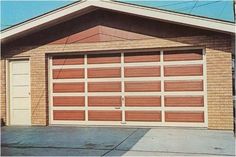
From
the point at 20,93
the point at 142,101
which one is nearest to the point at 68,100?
the point at 20,93

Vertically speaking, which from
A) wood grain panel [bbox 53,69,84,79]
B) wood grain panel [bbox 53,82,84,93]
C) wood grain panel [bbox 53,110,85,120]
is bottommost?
wood grain panel [bbox 53,110,85,120]

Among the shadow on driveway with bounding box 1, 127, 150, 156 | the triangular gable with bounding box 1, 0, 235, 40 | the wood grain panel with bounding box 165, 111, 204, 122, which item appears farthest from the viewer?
the wood grain panel with bounding box 165, 111, 204, 122

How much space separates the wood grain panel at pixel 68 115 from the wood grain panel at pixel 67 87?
709mm

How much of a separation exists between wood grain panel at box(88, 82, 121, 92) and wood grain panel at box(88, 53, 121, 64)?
2.33 ft

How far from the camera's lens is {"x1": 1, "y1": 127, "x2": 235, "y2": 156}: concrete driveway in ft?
23.9

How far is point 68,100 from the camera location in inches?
457

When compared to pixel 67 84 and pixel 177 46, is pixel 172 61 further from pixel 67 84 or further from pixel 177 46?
pixel 67 84

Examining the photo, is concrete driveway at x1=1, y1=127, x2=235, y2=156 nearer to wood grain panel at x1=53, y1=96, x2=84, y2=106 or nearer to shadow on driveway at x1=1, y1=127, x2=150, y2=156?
shadow on driveway at x1=1, y1=127, x2=150, y2=156

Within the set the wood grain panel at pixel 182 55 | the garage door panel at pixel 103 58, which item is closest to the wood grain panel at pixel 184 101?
the wood grain panel at pixel 182 55

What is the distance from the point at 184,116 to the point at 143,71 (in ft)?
6.16

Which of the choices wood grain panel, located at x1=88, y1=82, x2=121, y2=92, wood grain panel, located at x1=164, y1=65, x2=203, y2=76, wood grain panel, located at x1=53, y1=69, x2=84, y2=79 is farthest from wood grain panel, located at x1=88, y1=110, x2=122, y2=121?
wood grain panel, located at x1=164, y1=65, x2=203, y2=76

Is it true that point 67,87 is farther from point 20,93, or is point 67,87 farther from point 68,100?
point 20,93

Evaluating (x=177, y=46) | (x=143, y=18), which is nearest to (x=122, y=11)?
(x=143, y=18)

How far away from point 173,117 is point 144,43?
2.45m
